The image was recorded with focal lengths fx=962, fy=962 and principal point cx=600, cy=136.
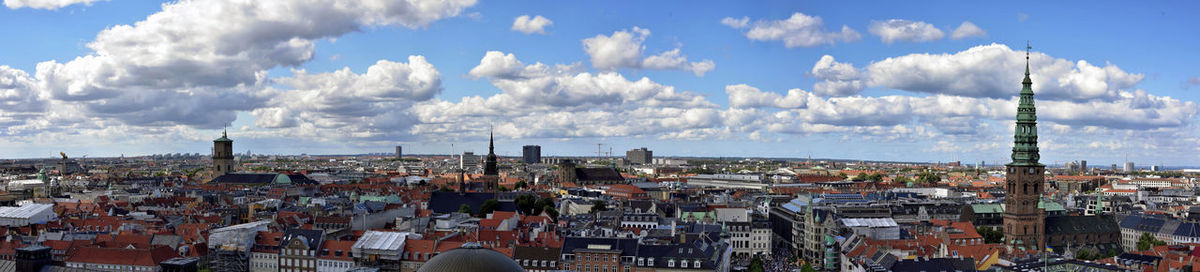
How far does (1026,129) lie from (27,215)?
420 ft

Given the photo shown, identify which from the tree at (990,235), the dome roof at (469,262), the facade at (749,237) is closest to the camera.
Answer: the dome roof at (469,262)

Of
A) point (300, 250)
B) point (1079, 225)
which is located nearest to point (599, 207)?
point (300, 250)

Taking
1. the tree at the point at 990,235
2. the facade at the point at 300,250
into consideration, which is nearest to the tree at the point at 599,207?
the tree at the point at 990,235

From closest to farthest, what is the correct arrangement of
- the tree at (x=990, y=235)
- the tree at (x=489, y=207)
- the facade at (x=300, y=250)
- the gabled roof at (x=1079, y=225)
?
1. the facade at (x=300, y=250)
2. the tree at (x=990, y=235)
3. the gabled roof at (x=1079, y=225)
4. the tree at (x=489, y=207)

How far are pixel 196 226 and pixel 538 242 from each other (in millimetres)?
40189

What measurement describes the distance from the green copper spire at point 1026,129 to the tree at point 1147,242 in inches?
585

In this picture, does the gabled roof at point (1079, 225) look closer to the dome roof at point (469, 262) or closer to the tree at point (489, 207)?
the tree at point (489, 207)

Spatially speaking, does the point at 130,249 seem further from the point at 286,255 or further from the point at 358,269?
the point at 358,269

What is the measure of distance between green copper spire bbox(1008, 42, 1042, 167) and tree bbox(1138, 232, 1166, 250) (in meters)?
14.9

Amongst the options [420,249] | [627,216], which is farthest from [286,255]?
[627,216]

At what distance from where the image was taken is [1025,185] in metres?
120

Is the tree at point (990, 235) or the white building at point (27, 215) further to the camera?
the tree at point (990, 235)

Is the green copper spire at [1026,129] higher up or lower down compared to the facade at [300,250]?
higher up

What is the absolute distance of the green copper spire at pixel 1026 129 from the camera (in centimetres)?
12088
